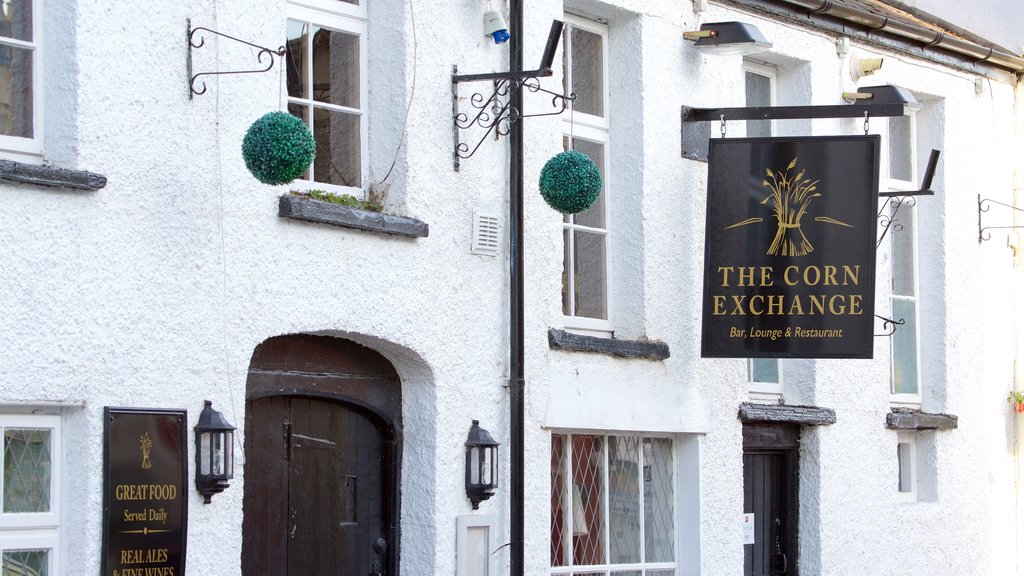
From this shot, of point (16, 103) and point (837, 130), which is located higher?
point (837, 130)

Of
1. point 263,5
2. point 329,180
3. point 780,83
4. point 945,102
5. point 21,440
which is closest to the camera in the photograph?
point 21,440

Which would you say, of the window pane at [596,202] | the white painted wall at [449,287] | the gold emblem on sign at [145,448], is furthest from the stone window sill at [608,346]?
the gold emblem on sign at [145,448]

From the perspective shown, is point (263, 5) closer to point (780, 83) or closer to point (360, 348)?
point (360, 348)

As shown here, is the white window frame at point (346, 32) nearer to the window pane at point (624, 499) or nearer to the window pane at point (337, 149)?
the window pane at point (337, 149)

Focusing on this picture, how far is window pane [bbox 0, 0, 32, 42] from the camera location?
23.4 feet

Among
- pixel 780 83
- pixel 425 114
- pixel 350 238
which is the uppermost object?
pixel 780 83

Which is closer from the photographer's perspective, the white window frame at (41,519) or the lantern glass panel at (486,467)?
the white window frame at (41,519)

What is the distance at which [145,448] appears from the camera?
7.14 metres

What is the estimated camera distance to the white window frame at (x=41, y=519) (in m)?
6.78

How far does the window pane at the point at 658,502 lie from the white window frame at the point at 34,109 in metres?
4.64

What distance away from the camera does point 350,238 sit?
8195 millimetres

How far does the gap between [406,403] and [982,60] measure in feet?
22.1

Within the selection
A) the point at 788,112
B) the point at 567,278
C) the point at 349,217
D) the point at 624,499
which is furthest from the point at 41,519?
the point at 788,112

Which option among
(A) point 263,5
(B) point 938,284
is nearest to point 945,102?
(B) point 938,284
